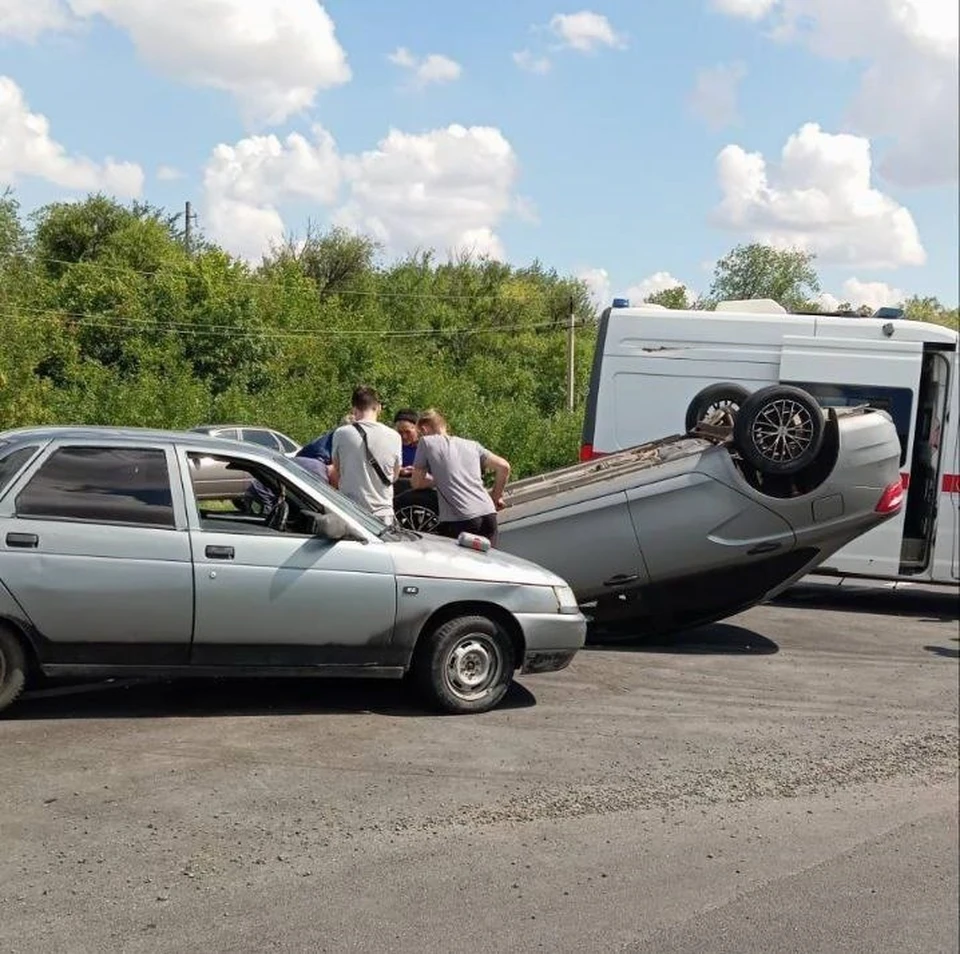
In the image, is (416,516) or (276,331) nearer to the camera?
(416,516)

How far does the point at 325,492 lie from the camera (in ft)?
21.0

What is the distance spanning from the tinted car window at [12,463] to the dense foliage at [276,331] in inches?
319

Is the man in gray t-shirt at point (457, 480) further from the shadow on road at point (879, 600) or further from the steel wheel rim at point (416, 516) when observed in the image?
the shadow on road at point (879, 600)

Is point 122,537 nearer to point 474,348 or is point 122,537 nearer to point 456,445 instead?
point 456,445

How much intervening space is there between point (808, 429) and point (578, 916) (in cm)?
556

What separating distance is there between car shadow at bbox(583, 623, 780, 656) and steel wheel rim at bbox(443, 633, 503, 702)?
2337mm

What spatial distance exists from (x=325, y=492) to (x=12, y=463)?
1.70 m

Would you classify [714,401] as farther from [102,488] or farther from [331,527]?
[102,488]

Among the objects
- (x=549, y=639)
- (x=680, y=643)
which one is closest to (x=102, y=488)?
(x=549, y=639)

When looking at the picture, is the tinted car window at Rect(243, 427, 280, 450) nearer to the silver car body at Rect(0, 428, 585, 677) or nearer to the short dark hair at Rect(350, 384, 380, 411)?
the short dark hair at Rect(350, 384, 380, 411)

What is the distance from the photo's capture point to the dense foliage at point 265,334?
Answer: 28984 mm

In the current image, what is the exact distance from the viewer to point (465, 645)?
6414 millimetres

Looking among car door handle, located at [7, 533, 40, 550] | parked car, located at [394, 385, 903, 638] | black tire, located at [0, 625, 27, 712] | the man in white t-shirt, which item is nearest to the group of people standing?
the man in white t-shirt

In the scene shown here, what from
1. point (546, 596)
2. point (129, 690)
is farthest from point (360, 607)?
point (129, 690)
